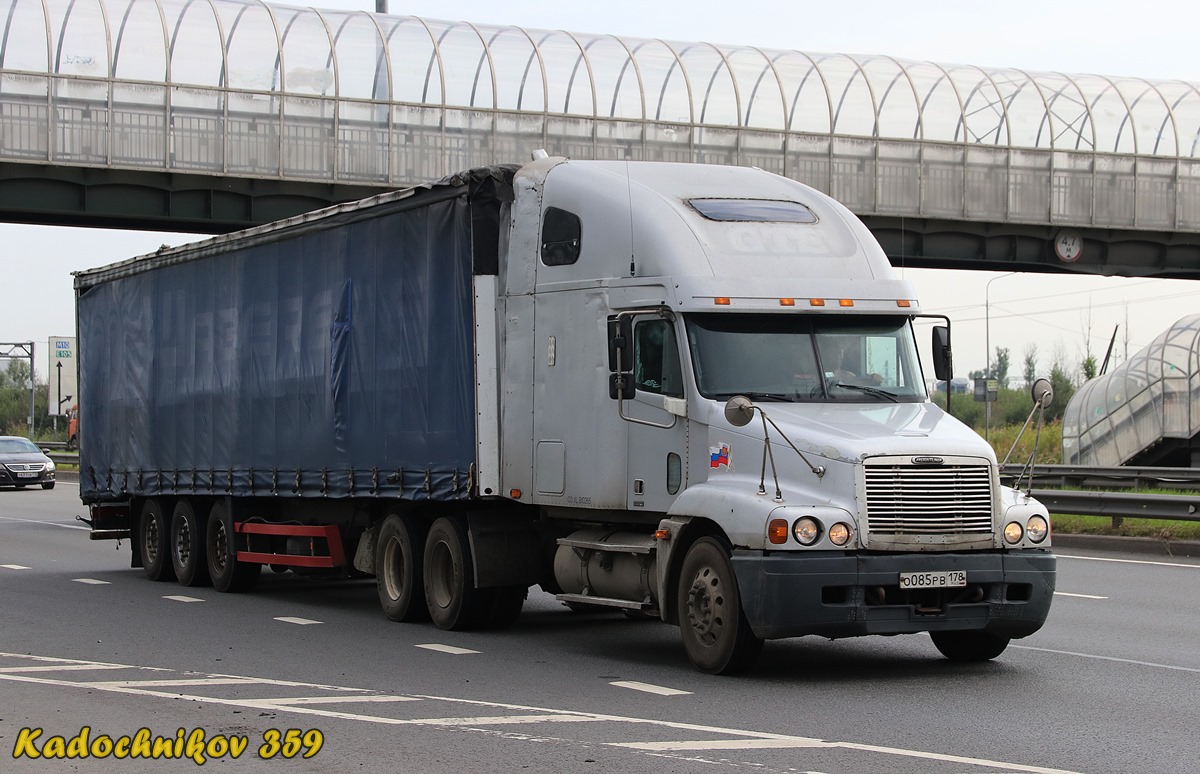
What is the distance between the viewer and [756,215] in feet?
42.8

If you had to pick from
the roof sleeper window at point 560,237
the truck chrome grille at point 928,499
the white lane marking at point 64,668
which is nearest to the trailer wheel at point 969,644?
the truck chrome grille at point 928,499

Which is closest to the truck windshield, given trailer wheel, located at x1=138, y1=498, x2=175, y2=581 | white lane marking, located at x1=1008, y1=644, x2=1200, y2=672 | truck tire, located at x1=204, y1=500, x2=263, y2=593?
white lane marking, located at x1=1008, y1=644, x2=1200, y2=672

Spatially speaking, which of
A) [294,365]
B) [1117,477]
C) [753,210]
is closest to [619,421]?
[753,210]

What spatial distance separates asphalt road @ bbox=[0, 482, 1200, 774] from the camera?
28.8 feet

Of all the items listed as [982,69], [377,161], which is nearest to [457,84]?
[377,161]

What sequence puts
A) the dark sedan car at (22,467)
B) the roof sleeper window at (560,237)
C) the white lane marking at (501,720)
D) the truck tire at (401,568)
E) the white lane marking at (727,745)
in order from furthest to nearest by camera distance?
the dark sedan car at (22,467) → the truck tire at (401,568) → the roof sleeper window at (560,237) → the white lane marking at (501,720) → the white lane marking at (727,745)

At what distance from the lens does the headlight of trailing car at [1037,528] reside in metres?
11.8

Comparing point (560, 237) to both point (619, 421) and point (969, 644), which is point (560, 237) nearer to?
point (619, 421)

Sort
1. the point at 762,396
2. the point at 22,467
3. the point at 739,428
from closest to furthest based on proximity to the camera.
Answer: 1. the point at 739,428
2. the point at 762,396
3. the point at 22,467

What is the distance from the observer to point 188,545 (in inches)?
793

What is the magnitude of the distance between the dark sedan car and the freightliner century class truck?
31.0 m

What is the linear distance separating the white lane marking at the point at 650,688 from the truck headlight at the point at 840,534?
1345mm

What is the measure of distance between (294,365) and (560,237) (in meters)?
5.01

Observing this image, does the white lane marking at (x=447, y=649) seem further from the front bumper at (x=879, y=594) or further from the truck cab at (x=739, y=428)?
the front bumper at (x=879, y=594)
